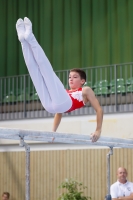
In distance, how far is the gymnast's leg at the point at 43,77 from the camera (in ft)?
18.5

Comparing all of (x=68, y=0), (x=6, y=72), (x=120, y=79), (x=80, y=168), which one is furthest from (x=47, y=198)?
(x=68, y=0)

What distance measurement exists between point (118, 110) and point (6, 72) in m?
5.54

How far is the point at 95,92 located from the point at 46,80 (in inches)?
357

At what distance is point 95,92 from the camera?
14.9 meters

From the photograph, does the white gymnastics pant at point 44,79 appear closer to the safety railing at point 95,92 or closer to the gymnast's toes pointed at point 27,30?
the gymnast's toes pointed at point 27,30

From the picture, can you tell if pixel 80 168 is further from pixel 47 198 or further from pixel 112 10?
pixel 112 10

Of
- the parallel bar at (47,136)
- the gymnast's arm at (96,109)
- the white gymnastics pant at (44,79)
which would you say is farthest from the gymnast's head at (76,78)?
the parallel bar at (47,136)

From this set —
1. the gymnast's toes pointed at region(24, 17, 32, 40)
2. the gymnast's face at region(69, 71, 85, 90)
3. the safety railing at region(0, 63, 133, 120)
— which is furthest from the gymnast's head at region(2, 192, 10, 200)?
the gymnast's toes pointed at region(24, 17, 32, 40)

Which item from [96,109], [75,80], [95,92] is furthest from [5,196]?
[96,109]

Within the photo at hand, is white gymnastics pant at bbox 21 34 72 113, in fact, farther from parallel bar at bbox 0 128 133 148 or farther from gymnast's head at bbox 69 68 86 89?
gymnast's head at bbox 69 68 86 89

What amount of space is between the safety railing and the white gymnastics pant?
A: 7717 mm

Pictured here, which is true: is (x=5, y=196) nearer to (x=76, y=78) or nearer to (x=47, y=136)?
(x=76, y=78)

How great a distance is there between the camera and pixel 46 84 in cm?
588

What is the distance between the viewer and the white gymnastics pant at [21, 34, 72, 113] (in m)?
5.67
